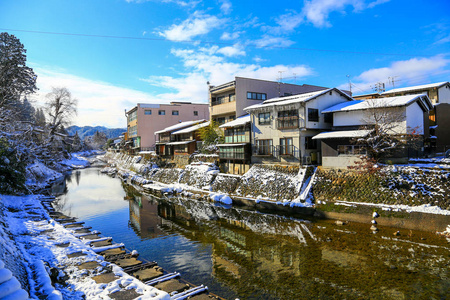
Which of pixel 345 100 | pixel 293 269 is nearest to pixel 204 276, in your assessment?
pixel 293 269

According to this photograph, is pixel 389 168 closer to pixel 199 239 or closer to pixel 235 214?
pixel 235 214


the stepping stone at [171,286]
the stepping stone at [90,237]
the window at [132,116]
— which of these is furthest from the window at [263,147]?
the window at [132,116]

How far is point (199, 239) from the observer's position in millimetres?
15438

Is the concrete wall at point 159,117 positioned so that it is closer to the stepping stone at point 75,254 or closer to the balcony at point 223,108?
the balcony at point 223,108

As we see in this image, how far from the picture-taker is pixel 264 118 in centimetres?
2658

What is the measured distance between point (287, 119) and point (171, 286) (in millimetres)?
19332

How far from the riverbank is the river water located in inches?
41.9

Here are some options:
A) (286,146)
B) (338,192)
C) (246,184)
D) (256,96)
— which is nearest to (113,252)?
(246,184)

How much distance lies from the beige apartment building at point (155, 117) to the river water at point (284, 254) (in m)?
33.7

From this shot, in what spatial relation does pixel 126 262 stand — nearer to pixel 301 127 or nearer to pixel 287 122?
pixel 301 127

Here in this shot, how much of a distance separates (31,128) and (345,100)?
34.1m

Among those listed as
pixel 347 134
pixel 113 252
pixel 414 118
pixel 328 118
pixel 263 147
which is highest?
pixel 328 118

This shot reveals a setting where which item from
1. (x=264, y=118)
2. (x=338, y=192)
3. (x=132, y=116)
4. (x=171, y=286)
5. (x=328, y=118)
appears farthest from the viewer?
(x=132, y=116)

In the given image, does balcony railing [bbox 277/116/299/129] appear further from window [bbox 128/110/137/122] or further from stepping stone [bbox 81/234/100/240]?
window [bbox 128/110/137/122]
